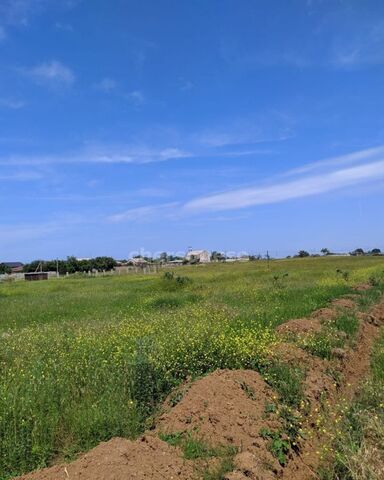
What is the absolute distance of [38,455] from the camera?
493 cm

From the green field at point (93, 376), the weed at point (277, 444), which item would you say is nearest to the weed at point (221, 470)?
the weed at point (277, 444)

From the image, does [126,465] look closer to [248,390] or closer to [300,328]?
[248,390]

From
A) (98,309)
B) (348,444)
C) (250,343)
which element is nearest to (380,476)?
(348,444)

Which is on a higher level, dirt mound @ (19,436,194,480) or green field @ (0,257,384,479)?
green field @ (0,257,384,479)

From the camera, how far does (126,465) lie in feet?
13.6

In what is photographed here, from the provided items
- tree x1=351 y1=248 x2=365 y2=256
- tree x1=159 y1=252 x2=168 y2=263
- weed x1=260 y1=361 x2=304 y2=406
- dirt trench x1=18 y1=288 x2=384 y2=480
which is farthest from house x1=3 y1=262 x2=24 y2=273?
dirt trench x1=18 y1=288 x2=384 y2=480

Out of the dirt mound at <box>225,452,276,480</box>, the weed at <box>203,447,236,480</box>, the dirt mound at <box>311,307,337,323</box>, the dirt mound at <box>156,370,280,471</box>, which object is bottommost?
the weed at <box>203,447,236,480</box>

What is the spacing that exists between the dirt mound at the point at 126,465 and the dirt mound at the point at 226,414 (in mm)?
585

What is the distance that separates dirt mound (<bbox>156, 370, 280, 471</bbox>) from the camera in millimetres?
5000

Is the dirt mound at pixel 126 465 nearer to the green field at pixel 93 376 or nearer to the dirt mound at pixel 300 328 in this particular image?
the green field at pixel 93 376

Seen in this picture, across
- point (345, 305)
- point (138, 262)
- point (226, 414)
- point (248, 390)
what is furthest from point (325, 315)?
point (138, 262)

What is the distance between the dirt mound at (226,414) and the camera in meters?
5.00

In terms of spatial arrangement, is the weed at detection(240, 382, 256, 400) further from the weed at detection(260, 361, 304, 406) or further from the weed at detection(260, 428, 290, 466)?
the weed at detection(260, 428, 290, 466)

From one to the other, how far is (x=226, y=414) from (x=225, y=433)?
0.39m
